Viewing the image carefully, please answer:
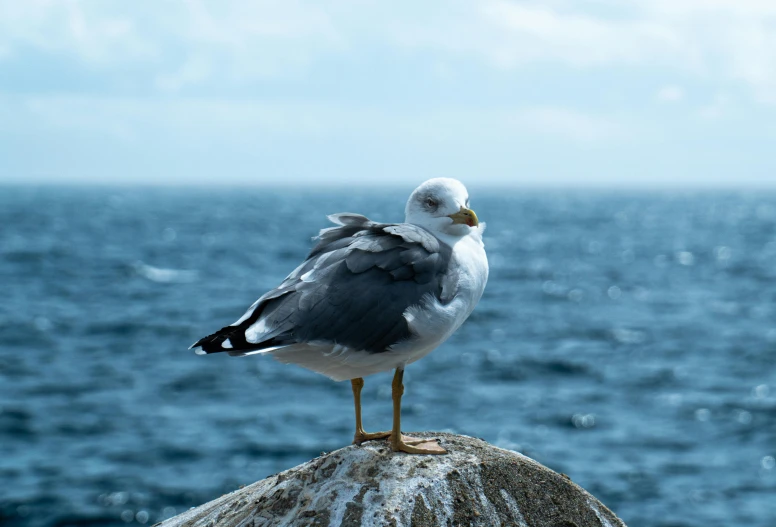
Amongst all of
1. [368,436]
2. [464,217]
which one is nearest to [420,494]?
[368,436]

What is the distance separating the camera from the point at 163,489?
17203 mm

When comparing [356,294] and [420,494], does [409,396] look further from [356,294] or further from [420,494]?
[356,294]

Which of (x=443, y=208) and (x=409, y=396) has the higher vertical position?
(x=443, y=208)

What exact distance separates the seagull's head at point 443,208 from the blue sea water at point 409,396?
11.6 meters

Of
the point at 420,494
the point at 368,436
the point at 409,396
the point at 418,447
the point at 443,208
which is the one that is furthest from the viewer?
the point at 409,396

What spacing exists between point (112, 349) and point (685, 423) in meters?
18.0

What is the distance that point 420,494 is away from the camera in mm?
5520

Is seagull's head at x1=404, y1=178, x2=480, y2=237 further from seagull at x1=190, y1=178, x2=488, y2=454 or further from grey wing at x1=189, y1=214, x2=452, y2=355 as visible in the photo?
grey wing at x1=189, y1=214, x2=452, y2=355

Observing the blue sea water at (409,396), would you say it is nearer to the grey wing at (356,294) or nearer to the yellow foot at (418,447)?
the yellow foot at (418,447)

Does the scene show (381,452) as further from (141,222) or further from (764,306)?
(141,222)

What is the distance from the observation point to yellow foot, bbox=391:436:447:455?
19.3 feet

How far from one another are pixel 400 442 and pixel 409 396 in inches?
706

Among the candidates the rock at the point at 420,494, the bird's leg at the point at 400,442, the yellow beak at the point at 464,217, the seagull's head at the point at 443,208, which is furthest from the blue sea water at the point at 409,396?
the yellow beak at the point at 464,217

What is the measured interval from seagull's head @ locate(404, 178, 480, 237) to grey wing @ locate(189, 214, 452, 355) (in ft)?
0.57
